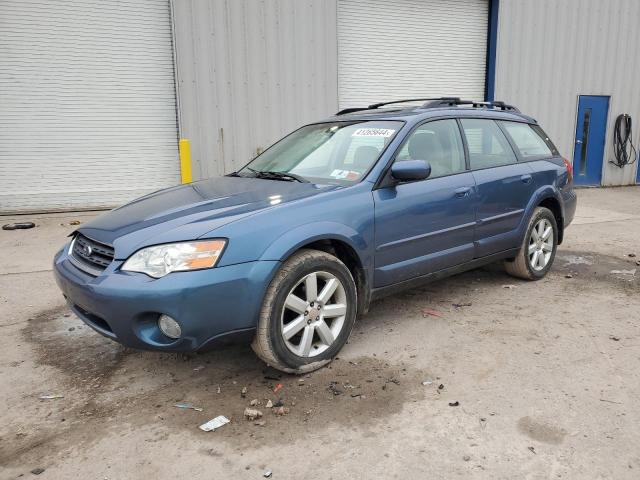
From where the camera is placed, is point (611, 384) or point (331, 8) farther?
point (331, 8)

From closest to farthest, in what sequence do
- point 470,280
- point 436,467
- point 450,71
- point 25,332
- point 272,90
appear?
point 436,467 → point 25,332 → point 470,280 → point 272,90 → point 450,71

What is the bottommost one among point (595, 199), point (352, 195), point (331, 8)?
point (595, 199)

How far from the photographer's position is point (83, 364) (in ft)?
11.1

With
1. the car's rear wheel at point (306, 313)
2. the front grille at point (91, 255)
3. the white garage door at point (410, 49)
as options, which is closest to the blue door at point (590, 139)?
the white garage door at point (410, 49)

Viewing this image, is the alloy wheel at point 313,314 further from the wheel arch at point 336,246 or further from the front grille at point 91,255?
the front grille at point 91,255

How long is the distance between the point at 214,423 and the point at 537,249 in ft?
11.6

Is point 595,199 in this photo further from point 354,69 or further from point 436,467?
point 436,467

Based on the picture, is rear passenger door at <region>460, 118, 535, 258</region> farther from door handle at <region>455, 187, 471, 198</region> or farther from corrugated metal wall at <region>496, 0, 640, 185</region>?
corrugated metal wall at <region>496, 0, 640, 185</region>

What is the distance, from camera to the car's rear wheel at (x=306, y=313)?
114 inches

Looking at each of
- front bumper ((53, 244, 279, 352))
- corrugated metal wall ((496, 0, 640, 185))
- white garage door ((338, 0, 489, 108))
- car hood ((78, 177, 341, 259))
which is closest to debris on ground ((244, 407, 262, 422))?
front bumper ((53, 244, 279, 352))

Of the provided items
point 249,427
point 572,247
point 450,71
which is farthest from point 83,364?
point 450,71

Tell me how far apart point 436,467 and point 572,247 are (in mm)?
5031

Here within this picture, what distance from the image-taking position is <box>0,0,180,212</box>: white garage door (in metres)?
8.61

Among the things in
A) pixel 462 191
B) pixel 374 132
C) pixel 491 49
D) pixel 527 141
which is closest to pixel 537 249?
pixel 527 141
